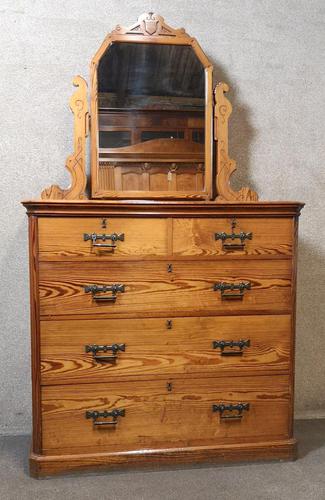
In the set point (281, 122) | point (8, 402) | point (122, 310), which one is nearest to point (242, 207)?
point (122, 310)

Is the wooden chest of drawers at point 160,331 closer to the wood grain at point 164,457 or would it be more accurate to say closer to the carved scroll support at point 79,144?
the wood grain at point 164,457

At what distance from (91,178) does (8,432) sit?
138cm

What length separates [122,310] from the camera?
67.3 inches

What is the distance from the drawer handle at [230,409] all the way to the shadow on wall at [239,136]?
3.65 feet

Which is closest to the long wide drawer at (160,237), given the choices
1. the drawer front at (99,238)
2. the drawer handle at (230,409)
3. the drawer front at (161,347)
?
the drawer front at (99,238)

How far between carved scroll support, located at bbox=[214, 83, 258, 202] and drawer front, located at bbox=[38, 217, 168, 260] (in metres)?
0.46

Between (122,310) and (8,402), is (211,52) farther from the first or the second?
(8,402)

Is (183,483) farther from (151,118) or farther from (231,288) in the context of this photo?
(151,118)

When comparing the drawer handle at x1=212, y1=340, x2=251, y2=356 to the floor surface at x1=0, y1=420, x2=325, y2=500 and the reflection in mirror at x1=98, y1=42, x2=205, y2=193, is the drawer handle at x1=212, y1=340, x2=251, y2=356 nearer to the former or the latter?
the floor surface at x1=0, y1=420, x2=325, y2=500

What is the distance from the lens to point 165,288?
5.66 feet

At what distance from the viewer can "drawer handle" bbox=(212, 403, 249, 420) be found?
1.77 meters

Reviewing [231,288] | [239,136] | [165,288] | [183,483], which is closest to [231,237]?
[231,288]

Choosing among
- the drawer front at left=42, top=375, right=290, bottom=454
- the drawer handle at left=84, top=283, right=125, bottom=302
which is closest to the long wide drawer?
the drawer handle at left=84, top=283, right=125, bottom=302

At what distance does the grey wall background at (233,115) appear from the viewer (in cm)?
211
